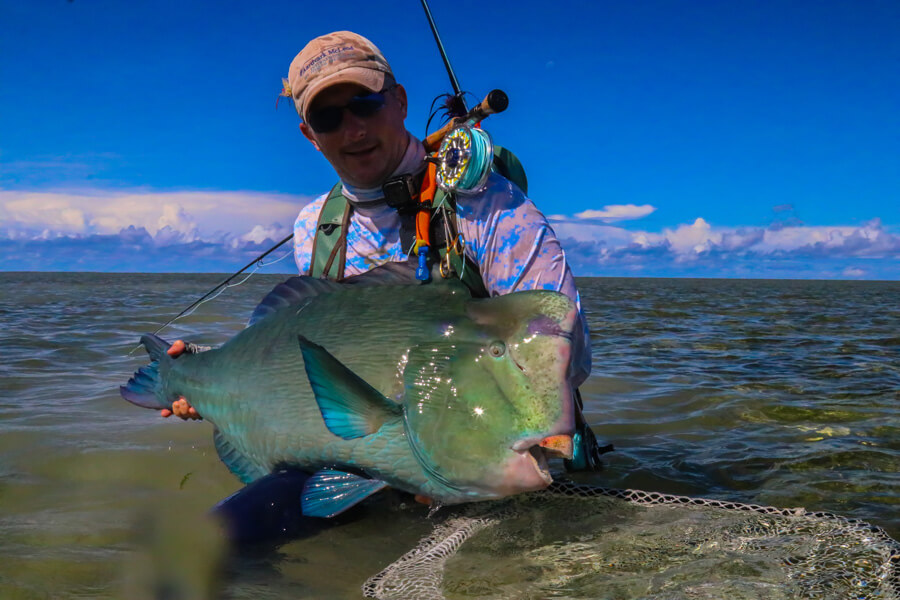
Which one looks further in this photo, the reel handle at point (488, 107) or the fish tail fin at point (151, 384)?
the fish tail fin at point (151, 384)

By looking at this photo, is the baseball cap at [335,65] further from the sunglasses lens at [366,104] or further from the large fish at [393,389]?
the large fish at [393,389]

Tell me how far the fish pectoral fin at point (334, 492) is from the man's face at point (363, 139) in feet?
4.69

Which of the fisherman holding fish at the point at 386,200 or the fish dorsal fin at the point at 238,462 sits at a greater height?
the fisherman holding fish at the point at 386,200

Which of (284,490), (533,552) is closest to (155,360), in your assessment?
(284,490)

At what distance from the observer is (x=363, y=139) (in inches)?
118

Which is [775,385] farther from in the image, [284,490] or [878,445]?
[284,490]

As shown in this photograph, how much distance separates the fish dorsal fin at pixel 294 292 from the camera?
9.02 ft

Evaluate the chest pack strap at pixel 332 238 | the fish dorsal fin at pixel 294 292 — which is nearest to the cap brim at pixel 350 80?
the chest pack strap at pixel 332 238

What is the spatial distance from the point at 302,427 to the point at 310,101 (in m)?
1.43

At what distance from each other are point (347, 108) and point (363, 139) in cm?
15

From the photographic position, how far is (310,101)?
2906 mm

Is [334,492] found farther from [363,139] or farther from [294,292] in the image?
[363,139]

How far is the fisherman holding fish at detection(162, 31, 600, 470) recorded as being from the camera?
9.03 feet

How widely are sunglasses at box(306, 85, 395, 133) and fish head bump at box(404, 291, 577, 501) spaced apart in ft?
4.18
